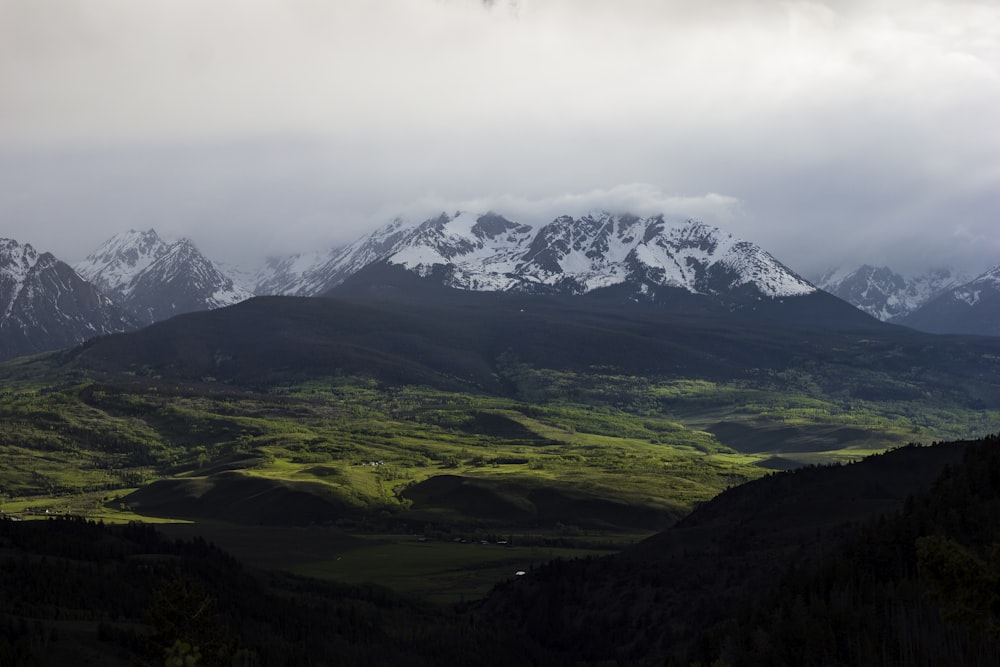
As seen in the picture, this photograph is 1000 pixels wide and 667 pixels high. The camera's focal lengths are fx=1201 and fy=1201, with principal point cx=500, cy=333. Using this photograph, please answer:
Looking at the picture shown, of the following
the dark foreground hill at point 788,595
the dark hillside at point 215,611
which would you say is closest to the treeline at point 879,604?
the dark foreground hill at point 788,595

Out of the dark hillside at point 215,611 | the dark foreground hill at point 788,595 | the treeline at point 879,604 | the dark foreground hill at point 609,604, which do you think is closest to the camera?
the treeline at point 879,604

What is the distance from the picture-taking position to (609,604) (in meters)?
179

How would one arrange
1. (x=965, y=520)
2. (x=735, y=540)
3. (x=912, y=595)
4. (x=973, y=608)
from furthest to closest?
(x=735, y=540) → (x=965, y=520) → (x=912, y=595) → (x=973, y=608)

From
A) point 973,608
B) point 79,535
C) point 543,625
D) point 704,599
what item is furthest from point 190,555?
point 973,608

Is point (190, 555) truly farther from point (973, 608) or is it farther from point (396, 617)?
point (973, 608)

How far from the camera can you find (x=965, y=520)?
472 feet

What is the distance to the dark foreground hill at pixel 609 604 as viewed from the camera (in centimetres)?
12519

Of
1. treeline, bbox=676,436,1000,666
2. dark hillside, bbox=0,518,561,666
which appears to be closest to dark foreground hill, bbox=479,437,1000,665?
treeline, bbox=676,436,1000,666

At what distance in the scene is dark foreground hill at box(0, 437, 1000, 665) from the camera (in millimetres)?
125188

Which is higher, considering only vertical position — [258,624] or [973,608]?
[973,608]

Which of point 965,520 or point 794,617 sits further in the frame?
point 965,520

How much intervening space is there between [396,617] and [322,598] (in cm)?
1583

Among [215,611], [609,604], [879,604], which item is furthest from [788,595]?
[215,611]

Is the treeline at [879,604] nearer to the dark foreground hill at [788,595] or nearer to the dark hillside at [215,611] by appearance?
the dark foreground hill at [788,595]
